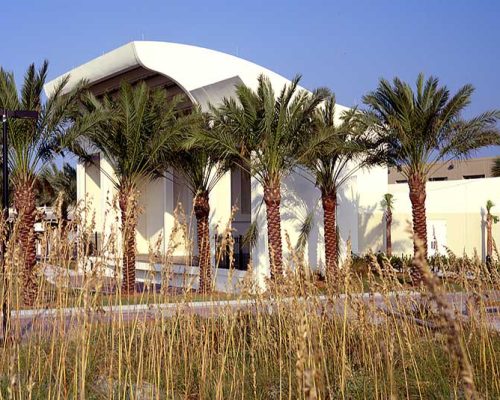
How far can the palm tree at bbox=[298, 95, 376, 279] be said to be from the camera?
16.3 m

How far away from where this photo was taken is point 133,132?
16.9 metres

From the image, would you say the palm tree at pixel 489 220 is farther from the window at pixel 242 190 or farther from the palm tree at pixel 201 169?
the palm tree at pixel 201 169

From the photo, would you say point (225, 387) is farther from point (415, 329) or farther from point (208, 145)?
point (208, 145)

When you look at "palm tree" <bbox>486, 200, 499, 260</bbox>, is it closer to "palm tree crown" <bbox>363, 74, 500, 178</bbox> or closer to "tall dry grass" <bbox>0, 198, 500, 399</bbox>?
"palm tree crown" <bbox>363, 74, 500, 178</bbox>

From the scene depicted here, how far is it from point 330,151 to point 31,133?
21.7 ft

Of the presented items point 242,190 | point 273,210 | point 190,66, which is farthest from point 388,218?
point 273,210

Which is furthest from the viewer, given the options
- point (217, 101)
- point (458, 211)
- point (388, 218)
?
point (388, 218)

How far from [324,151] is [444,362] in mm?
11081

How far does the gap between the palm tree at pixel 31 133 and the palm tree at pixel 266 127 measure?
3158 millimetres

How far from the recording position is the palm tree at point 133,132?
54.9ft

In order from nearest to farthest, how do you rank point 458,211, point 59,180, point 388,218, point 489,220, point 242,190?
point 489,220 < point 458,211 < point 388,218 < point 242,190 < point 59,180

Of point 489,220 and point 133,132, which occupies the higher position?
point 133,132

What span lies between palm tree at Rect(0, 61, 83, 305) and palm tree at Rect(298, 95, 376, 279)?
5.28 metres

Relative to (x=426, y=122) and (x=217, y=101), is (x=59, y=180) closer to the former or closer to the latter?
(x=217, y=101)
